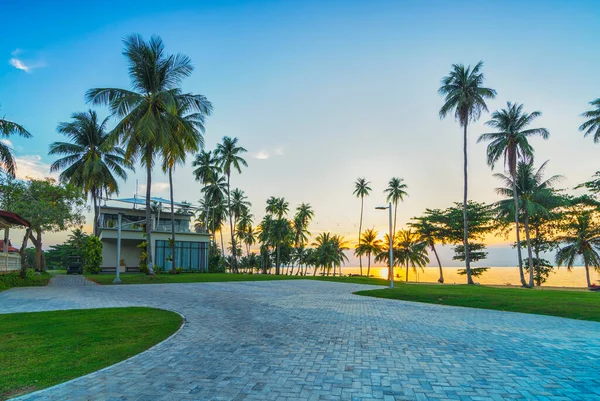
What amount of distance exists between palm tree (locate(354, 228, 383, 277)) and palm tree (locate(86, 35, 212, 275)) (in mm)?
38536

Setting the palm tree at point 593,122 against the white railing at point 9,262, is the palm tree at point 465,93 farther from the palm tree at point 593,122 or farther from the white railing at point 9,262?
the white railing at point 9,262

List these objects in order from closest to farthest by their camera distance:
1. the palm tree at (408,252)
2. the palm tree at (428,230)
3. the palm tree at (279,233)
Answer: the palm tree at (428,230) → the palm tree at (408,252) → the palm tree at (279,233)

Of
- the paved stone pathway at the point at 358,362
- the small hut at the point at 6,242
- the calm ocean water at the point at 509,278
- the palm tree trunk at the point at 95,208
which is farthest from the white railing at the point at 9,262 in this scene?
the calm ocean water at the point at 509,278

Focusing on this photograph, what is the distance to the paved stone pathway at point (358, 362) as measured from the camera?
4227 millimetres

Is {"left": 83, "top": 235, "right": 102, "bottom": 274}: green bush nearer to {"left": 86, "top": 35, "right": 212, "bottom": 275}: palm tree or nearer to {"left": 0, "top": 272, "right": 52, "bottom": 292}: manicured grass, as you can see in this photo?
{"left": 0, "top": 272, "right": 52, "bottom": 292}: manicured grass

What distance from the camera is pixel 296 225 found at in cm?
6038

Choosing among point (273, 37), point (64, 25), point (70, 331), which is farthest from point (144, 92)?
point (70, 331)

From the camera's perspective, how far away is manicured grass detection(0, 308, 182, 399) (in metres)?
4.86

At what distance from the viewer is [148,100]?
842 inches

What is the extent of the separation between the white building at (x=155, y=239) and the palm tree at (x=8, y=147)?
51.5ft

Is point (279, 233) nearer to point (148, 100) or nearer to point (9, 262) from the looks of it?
point (148, 100)

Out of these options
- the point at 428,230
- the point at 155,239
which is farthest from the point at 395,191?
the point at 155,239

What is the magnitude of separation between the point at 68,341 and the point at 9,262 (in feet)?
62.3

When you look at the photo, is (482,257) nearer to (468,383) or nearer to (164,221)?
(164,221)
